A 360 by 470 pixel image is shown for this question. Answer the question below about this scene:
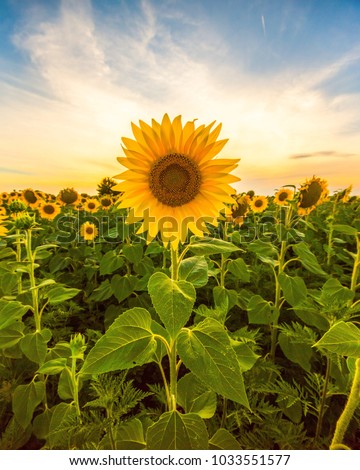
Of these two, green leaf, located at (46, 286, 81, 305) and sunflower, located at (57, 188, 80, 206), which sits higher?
sunflower, located at (57, 188, 80, 206)

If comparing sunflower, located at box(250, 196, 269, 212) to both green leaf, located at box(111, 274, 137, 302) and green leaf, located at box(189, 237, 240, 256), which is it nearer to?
green leaf, located at box(111, 274, 137, 302)

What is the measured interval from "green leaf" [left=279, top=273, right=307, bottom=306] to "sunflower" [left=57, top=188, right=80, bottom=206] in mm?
4526

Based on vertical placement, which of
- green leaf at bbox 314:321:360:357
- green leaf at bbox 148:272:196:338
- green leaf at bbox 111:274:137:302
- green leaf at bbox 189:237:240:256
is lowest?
green leaf at bbox 111:274:137:302

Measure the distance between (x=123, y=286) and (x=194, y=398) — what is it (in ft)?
4.16

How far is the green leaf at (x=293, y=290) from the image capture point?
180 cm

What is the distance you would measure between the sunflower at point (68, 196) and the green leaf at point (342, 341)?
17.3 ft

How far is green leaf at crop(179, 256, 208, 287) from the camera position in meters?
1.15

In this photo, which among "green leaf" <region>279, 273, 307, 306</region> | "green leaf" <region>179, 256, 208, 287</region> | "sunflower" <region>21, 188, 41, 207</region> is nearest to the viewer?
"green leaf" <region>179, 256, 208, 287</region>

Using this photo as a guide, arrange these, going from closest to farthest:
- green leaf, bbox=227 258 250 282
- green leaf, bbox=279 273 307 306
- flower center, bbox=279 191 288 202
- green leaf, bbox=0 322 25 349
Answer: green leaf, bbox=0 322 25 349
green leaf, bbox=279 273 307 306
green leaf, bbox=227 258 250 282
flower center, bbox=279 191 288 202

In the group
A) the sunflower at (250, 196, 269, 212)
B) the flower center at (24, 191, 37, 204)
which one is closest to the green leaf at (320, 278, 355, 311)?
the sunflower at (250, 196, 269, 212)

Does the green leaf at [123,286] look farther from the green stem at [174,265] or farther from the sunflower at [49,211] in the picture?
the sunflower at [49,211]

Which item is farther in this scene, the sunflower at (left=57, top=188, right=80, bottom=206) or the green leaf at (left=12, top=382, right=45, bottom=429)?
the sunflower at (left=57, top=188, right=80, bottom=206)
